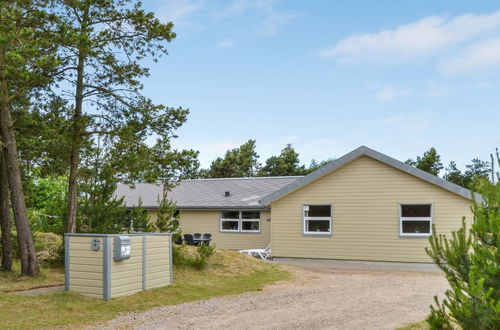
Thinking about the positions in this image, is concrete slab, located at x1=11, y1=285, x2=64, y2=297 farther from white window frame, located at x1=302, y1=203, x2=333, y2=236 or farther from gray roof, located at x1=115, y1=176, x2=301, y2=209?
gray roof, located at x1=115, y1=176, x2=301, y2=209

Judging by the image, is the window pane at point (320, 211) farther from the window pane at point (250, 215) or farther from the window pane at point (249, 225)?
the window pane at point (249, 225)

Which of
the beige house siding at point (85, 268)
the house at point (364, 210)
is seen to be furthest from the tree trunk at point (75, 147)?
the house at point (364, 210)

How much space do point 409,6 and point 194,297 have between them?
9.73 metres

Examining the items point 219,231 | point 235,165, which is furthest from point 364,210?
point 235,165

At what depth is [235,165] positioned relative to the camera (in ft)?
178

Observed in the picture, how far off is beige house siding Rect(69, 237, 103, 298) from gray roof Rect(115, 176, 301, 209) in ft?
40.2

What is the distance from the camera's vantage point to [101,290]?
10.3 meters

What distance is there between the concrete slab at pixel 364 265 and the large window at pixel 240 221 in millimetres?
3215

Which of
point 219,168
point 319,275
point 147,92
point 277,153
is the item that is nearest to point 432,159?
A: point 277,153

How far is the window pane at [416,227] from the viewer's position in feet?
59.9

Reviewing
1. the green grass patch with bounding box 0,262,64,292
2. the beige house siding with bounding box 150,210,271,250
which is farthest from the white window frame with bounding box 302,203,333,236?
the green grass patch with bounding box 0,262,64,292

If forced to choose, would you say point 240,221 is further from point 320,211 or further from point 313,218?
point 320,211

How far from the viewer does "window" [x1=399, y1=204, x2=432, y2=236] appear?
59.6 ft

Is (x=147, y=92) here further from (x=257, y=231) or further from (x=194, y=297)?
(x=257, y=231)
